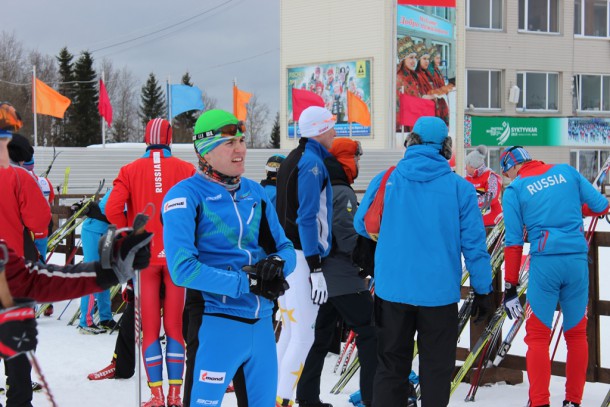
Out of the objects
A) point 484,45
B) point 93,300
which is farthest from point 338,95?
point 93,300

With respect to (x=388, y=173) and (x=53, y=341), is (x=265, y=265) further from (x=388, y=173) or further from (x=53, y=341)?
(x=53, y=341)

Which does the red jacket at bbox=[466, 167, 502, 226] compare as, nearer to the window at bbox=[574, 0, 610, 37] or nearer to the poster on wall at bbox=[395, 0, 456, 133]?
the poster on wall at bbox=[395, 0, 456, 133]

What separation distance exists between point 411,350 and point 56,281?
7.00ft

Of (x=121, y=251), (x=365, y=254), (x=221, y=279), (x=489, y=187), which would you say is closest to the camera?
(x=121, y=251)

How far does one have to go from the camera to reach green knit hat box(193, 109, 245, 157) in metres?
3.56

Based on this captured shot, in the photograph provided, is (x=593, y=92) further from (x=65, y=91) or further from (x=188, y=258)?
(x=65, y=91)

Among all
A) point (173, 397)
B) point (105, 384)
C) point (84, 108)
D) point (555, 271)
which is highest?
point (84, 108)

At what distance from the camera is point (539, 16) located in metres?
32.7

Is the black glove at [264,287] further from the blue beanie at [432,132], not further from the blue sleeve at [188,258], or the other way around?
the blue beanie at [432,132]

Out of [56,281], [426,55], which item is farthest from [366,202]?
[426,55]

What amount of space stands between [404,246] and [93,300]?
497 cm

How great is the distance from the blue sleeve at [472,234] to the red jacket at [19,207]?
2.46m

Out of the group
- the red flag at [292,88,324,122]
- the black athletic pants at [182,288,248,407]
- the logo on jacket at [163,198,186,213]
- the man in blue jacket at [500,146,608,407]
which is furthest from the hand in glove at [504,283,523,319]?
the red flag at [292,88,324,122]

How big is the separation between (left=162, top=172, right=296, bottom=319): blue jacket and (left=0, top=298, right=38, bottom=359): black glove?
37.6 inches
